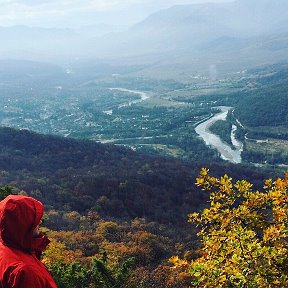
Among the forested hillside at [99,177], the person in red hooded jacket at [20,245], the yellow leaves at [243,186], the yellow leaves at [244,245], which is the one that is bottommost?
the forested hillside at [99,177]

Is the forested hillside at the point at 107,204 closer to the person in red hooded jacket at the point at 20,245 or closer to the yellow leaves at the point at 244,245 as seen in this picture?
the yellow leaves at the point at 244,245

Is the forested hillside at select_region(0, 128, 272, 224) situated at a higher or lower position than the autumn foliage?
lower

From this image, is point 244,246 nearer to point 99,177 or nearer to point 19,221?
point 19,221

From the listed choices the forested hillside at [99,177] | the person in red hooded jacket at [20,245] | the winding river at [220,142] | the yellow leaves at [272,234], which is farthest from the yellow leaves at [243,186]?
the winding river at [220,142]

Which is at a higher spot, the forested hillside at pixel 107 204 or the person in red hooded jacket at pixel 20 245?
the person in red hooded jacket at pixel 20 245

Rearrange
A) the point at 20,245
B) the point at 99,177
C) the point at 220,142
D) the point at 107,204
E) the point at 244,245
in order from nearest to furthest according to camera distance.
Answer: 1. the point at 20,245
2. the point at 244,245
3. the point at 107,204
4. the point at 99,177
5. the point at 220,142

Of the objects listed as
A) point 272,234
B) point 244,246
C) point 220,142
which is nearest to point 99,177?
point 272,234

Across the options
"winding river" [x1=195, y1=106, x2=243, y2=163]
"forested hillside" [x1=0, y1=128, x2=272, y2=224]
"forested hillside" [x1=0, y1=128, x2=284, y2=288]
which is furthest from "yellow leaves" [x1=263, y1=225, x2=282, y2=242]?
"winding river" [x1=195, y1=106, x2=243, y2=163]

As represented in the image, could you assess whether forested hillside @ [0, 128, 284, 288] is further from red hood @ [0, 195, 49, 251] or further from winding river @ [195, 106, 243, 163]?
winding river @ [195, 106, 243, 163]
